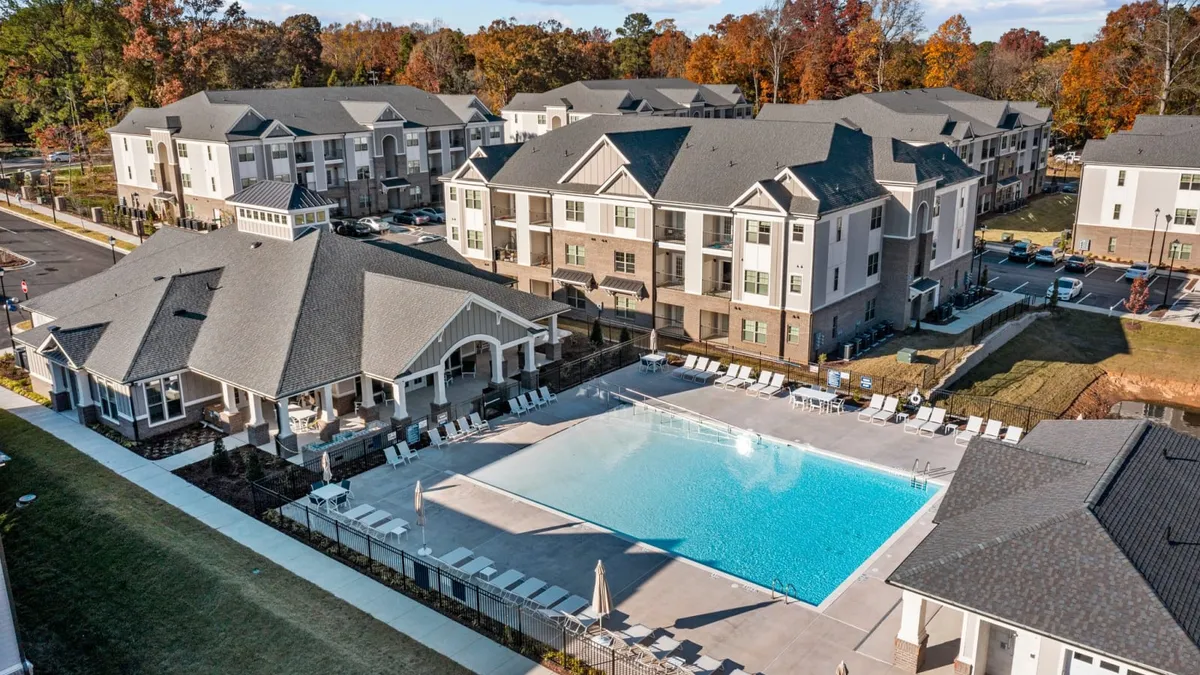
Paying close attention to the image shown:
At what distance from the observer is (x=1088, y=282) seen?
195 feet

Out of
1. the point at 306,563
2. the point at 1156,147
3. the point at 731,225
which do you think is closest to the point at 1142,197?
the point at 1156,147

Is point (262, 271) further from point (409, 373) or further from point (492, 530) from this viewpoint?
point (492, 530)

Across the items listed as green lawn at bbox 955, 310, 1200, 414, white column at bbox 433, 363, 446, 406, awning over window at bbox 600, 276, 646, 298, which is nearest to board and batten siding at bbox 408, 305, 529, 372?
white column at bbox 433, 363, 446, 406

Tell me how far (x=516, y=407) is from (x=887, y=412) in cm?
1529

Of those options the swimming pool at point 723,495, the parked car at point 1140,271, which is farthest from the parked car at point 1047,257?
the swimming pool at point 723,495

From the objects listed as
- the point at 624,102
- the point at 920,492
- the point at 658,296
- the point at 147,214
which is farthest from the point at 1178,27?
the point at 147,214

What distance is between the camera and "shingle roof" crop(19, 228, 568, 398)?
3375cm

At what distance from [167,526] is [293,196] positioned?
16.6 meters

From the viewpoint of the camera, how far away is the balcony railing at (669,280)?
47.4 metres

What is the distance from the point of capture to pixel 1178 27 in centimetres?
8906

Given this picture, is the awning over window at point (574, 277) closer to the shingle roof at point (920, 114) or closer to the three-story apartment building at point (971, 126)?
the shingle roof at point (920, 114)

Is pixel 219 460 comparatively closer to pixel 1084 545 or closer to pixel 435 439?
pixel 435 439

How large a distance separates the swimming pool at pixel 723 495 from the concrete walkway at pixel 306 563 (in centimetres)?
691

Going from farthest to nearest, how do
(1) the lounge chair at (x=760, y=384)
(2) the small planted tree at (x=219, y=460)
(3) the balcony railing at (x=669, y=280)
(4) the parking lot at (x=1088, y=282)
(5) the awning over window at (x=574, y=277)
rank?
(4) the parking lot at (x=1088, y=282) < (5) the awning over window at (x=574, y=277) < (3) the balcony railing at (x=669, y=280) < (1) the lounge chair at (x=760, y=384) < (2) the small planted tree at (x=219, y=460)
